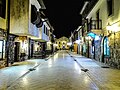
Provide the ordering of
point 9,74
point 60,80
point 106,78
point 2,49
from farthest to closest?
point 2,49, point 9,74, point 106,78, point 60,80

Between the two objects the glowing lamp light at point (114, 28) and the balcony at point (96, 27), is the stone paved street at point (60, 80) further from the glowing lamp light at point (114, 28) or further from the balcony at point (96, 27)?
the balcony at point (96, 27)

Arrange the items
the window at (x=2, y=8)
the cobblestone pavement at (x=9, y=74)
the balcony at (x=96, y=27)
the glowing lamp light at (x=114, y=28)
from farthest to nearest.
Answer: the balcony at (x=96, y=27) < the window at (x=2, y=8) < the glowing lamp light at (x=114, y=28) < the cobblestone pavement at (x=9, y=74)

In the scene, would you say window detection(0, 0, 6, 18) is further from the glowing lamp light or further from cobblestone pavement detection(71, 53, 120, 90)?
the glowing lamp light

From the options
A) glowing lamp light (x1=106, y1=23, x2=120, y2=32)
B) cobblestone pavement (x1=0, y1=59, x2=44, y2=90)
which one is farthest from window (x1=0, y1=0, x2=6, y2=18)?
glowing lamp light (x1=106, y1=23, x2=120, y2=32)

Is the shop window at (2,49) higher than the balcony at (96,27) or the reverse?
the reverse

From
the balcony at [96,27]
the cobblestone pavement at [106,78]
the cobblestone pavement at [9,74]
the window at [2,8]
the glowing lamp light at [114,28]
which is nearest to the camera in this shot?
the cobblestone pavement at [106,78]

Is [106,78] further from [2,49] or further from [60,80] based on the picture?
[2,49]

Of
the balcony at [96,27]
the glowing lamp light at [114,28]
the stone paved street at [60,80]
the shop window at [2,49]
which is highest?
the balcony at [96,27]

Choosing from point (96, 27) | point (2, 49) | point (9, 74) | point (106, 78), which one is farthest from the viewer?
point (96, 27)

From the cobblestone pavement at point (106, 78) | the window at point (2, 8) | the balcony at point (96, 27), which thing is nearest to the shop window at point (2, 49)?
the window at point (2, 8)

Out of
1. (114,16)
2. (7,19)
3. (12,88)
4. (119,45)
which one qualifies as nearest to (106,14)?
(114,16)

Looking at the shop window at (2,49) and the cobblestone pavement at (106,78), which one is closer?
the cobblestone pavement at (106,78)

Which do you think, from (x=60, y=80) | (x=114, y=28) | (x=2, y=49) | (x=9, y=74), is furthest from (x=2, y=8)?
(x=60, y=80)

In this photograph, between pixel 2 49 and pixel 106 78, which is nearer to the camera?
pixel 106 78
